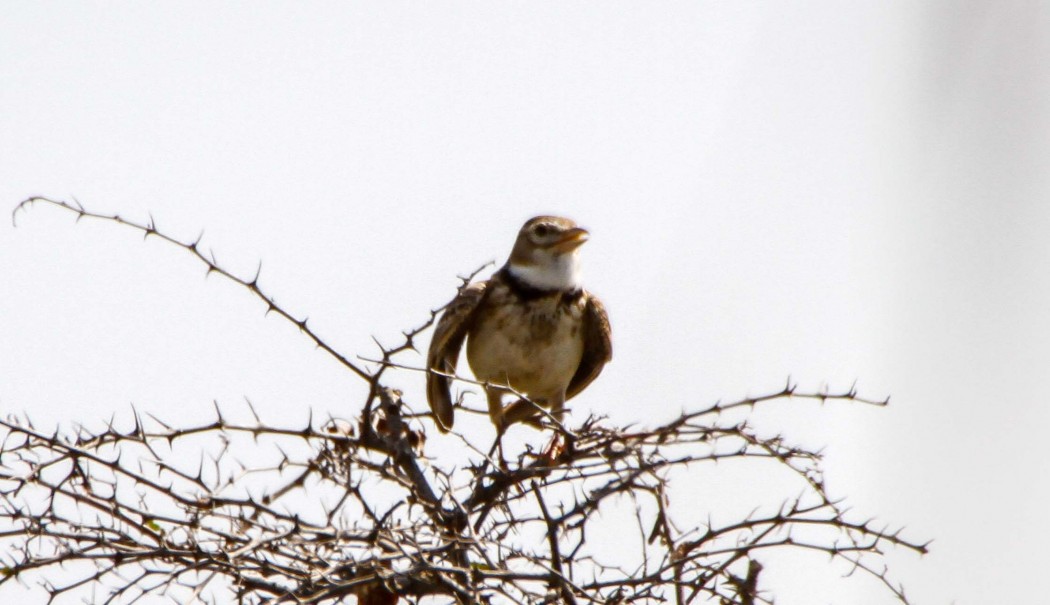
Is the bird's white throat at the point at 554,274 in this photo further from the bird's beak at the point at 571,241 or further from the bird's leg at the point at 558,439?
the bird's leg at the point at 558,439

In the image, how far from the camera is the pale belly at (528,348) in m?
7.36

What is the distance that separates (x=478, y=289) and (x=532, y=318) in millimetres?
379

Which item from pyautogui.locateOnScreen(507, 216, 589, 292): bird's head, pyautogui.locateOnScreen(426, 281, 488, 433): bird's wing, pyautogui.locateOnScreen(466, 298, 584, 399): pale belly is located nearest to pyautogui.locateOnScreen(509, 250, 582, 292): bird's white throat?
pyautogui.locateOnScreen(507, 216, 589, 292): bird's head

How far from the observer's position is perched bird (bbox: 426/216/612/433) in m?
7.38

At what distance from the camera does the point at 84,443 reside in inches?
170

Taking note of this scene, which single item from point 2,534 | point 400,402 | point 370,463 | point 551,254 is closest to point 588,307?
point 551,254

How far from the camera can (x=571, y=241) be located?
7.54 m

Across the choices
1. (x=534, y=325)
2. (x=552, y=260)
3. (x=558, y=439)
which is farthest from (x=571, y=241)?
(x=558, y=439)

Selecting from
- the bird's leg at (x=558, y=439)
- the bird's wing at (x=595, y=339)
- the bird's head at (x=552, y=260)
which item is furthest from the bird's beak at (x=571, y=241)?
the bird's leg at (x=558, y=439)

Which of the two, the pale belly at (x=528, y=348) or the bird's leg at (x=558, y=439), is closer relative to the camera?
the bird's leg at (x=558, y=439)

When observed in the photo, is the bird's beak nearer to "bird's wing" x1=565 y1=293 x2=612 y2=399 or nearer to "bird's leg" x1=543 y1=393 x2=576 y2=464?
"bird's wing" x1=565 y1=293 x2=612 y2=399

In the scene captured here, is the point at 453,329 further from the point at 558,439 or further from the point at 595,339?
the point at 558,439

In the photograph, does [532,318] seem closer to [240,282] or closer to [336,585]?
[240,282]

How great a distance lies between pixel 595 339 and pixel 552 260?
52 cm
